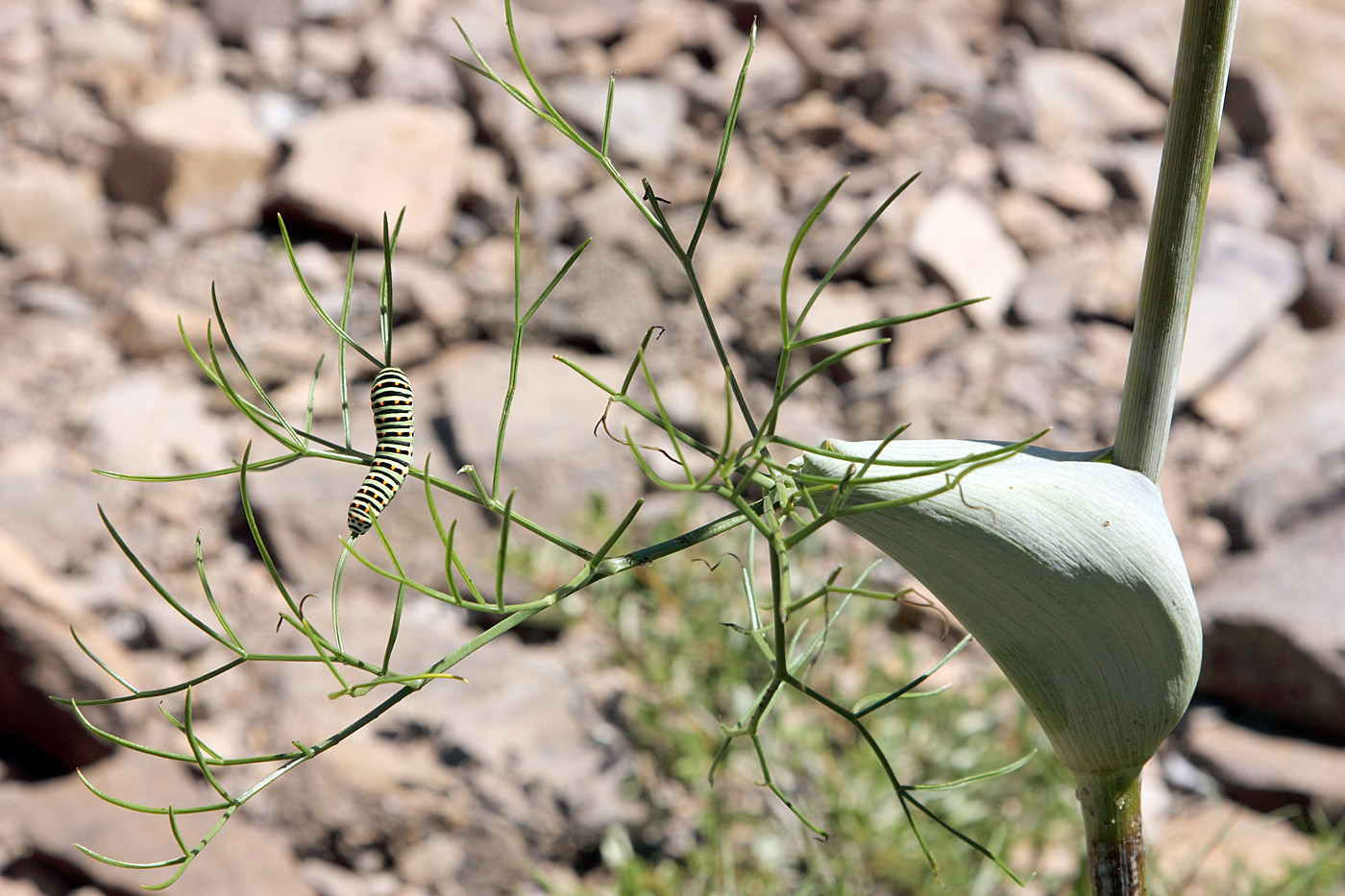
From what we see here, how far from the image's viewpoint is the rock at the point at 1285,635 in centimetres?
285

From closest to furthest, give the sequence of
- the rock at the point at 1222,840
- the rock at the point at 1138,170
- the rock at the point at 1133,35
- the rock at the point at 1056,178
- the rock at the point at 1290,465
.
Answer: the rock at the point at 1222,840
the rock at the point at 1290,465
the rock at the point at 1056,178
the rock at the point at 1138,170
the rock at the point at 1133,35

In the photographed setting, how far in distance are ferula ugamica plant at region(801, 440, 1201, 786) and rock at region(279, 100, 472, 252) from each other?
11.1 ft

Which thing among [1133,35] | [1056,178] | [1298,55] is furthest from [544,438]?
[1298,55]

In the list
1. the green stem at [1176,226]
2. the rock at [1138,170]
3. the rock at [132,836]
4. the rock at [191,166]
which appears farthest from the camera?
the rock at [1138,170]

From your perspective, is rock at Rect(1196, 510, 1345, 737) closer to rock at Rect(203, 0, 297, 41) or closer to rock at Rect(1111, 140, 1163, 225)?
rock at Rect(1111, 140, 1163, 225)

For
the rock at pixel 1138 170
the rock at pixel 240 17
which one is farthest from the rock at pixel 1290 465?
the rock at pixel 240 17

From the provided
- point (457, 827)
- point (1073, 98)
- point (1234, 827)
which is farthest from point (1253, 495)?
point (457, 827)

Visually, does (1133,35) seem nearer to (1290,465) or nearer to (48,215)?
(1290,465)

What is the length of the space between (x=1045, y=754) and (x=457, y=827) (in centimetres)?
141

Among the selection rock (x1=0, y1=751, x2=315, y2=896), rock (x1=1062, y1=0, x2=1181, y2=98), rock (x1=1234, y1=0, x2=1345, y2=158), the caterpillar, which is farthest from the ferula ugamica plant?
rock (x1=1234, y1=0, x2=1345, y2=158)

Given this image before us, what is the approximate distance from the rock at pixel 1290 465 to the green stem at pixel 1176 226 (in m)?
3.22

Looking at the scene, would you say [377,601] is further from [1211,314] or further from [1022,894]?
[1211,314]

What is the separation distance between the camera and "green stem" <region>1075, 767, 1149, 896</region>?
66cm

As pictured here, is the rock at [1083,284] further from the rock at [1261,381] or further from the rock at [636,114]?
the rock at [636,114]
